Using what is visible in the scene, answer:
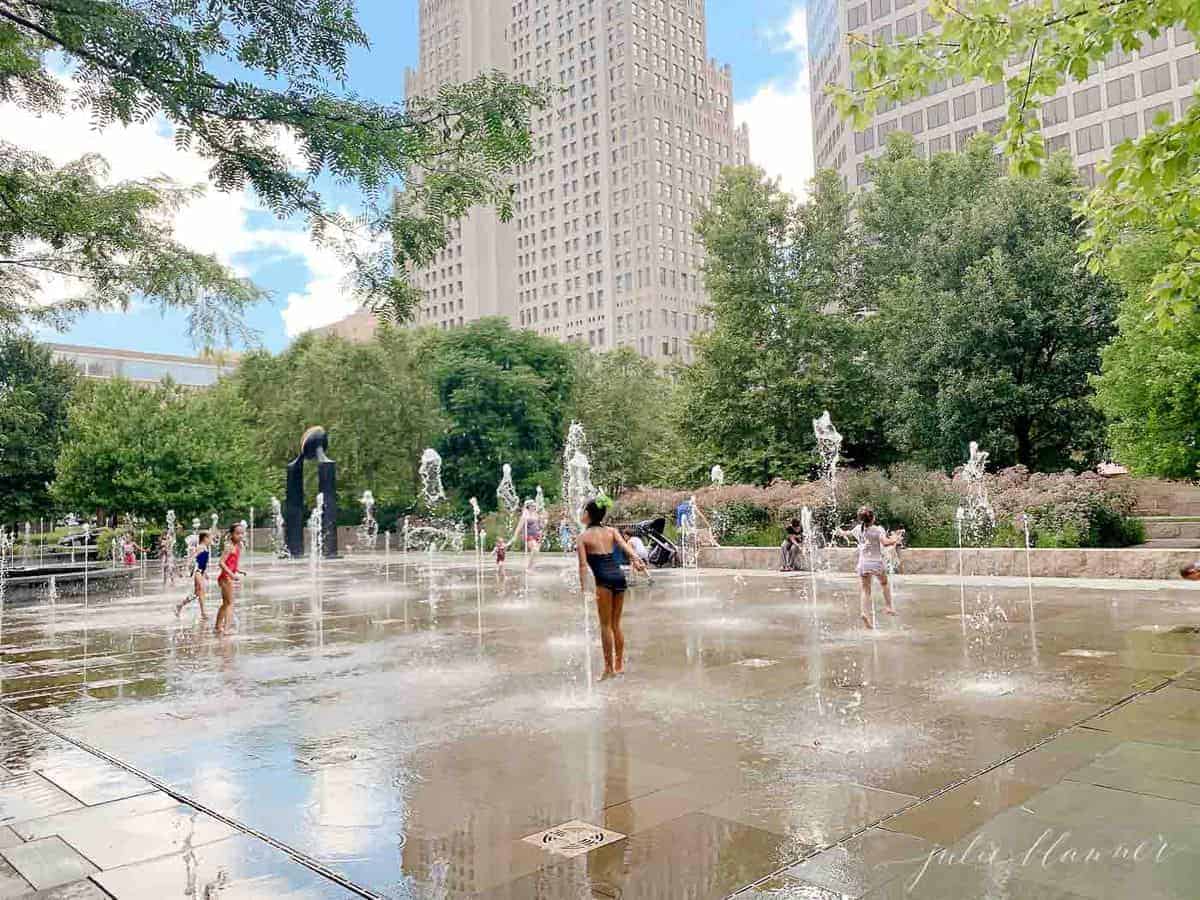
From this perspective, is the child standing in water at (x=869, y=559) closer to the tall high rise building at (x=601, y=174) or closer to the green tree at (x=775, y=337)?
the green tree at (x=775, y=337)

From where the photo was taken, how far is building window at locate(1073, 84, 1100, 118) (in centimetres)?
6334

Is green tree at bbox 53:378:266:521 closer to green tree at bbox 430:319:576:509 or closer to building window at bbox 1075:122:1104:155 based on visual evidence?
green tree at bbox 430:319:576:509

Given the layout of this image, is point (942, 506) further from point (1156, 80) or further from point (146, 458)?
point (1156, 80)

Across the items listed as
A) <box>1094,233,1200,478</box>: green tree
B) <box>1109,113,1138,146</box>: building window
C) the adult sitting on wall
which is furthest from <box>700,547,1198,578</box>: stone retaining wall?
<box>1109,113,1138,146</box>: building window

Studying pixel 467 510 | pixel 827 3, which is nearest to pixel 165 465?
pixel 467 510

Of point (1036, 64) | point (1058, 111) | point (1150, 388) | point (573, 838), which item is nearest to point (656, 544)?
point (1150, 388)

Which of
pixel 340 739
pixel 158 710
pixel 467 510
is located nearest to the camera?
pixel 340 739

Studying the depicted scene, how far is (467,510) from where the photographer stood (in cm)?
5125

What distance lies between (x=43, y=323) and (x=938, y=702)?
532 inches

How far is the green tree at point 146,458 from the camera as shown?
40.9 metres

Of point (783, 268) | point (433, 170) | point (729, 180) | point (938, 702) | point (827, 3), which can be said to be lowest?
point (938, 702)

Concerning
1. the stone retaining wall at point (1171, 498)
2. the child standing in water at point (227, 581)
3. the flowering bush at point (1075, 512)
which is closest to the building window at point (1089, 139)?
the stone retaining wall at point (1171, 498)

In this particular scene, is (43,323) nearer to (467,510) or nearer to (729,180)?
(729,180)
